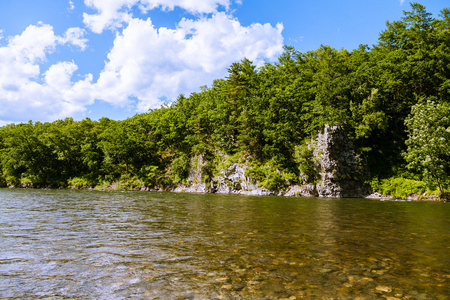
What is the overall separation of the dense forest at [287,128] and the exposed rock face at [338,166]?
91.5 inches

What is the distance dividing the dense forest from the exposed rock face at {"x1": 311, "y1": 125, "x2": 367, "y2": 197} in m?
2.32

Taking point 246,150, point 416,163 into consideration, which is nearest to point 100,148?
point 246,150

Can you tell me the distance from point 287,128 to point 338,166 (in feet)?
40.7

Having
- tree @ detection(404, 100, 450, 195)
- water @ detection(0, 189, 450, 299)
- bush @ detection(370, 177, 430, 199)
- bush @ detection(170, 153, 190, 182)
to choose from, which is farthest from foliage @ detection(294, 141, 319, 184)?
water @ detection(0, 189, 450, 299)

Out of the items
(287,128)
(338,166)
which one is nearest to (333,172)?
(338,166)

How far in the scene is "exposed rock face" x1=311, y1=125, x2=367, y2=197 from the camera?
43.7 metres

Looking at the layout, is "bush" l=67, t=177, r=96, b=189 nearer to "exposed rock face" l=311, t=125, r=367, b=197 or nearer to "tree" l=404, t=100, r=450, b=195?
"exposed rock face" l=311, t=125, r=367, b=197

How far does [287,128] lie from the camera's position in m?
51.4

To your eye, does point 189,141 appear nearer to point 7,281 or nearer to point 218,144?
point 218,144

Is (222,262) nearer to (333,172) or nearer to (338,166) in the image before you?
(333,172)

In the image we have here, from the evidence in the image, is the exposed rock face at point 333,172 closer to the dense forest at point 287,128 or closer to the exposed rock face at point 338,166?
the exposed rock face at point 338,166

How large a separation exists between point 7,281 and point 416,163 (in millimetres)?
44052

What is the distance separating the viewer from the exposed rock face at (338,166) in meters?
43.7

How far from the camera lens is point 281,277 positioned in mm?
6230
